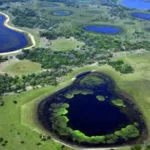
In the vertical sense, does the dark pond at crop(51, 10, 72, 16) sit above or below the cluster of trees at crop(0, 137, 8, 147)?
above

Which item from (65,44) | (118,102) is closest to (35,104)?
(118,102)

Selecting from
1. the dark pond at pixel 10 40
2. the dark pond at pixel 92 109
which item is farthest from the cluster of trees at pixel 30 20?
the dark pond at pixel 92 109

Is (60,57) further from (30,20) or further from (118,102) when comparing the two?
(30,20)

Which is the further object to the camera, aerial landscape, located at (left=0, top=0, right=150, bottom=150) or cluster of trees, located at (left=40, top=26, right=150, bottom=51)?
cluster of trees, located at (left=40, top=26, right=150, bottom=51)

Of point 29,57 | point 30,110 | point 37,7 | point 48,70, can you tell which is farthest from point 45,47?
point 37,7

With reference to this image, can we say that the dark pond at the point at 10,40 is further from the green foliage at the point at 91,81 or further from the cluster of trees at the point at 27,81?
the green foliage at the point at 91,81

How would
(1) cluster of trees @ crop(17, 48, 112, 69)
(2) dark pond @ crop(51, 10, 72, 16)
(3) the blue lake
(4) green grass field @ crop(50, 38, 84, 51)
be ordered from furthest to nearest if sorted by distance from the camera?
(3) the blue lake
(2) dark pond @ crop(51, 10, 72, 16)
(4) green grass field @ crop(50, 38, 84, 51)
(1) cluster of trees @ crop(17, 48, 112, 69)

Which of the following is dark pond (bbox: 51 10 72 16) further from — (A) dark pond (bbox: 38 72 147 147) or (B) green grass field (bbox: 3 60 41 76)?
(A) dark pond (bbox: 38 72 147 147)

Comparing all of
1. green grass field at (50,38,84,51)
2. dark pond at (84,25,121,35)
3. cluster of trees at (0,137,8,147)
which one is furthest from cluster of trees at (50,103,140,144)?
dark pond at (84,25,121,35)
